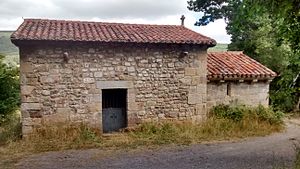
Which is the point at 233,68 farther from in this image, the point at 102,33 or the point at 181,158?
the point at 181,158

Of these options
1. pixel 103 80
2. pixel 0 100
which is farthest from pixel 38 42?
pixel 0 100

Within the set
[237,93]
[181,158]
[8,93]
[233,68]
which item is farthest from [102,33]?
[8,93]

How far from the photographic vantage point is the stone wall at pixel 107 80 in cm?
997

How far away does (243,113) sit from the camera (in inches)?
465

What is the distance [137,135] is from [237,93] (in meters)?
4.35

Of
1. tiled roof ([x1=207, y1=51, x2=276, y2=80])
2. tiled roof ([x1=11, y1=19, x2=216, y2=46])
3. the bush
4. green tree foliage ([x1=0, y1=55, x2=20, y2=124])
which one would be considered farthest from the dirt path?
green tree foliage ([x1=0, y1=55, x2=20, y2=124])

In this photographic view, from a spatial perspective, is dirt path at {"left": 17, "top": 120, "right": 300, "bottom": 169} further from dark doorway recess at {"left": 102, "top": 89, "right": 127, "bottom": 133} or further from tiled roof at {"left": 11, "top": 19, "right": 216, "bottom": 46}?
tiled roof at {"left": 11, "top": 19, "right": 216, "bottom": 46}

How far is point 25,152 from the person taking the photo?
8.91 meters

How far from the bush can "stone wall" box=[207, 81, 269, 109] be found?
28 centimetres

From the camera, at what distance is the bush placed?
11.8 m

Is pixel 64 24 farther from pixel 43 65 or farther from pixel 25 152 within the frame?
pixel 25 152

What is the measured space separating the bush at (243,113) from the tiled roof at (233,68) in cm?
110

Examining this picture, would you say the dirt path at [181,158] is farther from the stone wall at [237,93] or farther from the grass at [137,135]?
the stone wall at [237,93]

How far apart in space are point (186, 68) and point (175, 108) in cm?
141
